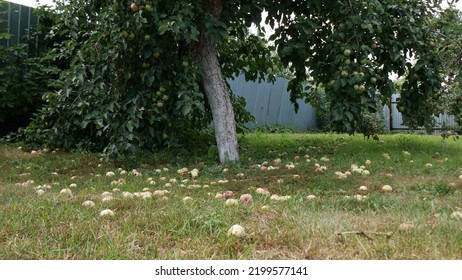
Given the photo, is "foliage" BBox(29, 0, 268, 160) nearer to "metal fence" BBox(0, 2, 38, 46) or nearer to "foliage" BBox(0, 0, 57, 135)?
"foliage" BBox(0, 0, 57, 135)

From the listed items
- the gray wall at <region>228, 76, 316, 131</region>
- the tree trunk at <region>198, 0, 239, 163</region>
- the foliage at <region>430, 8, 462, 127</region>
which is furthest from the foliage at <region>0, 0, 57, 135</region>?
the gray wall at <region>228, 76, 316, 131</region>

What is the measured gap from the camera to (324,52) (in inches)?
200

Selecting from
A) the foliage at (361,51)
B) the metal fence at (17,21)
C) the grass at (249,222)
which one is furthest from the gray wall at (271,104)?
the grass at (249,222)

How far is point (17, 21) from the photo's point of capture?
7695mm

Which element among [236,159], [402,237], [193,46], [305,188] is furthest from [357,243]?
[193,46]

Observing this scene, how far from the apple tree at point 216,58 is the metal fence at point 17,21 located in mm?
2790

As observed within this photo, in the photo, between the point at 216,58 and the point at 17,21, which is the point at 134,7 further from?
the point at 17,21

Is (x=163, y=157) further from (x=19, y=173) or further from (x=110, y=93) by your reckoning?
(x=19, y=173)

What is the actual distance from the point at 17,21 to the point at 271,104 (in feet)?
25.5

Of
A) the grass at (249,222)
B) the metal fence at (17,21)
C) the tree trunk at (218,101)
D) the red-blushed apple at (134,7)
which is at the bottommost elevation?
the grass at (249,222)

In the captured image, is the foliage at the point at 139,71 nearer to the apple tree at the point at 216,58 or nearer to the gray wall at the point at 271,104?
the apple tree at the point at 216,58

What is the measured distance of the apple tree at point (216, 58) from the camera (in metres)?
4.42

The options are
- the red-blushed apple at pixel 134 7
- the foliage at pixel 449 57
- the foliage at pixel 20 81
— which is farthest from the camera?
the foliage at pixel 20 81

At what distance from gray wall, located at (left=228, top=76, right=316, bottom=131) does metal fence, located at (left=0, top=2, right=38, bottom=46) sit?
5.59 m
